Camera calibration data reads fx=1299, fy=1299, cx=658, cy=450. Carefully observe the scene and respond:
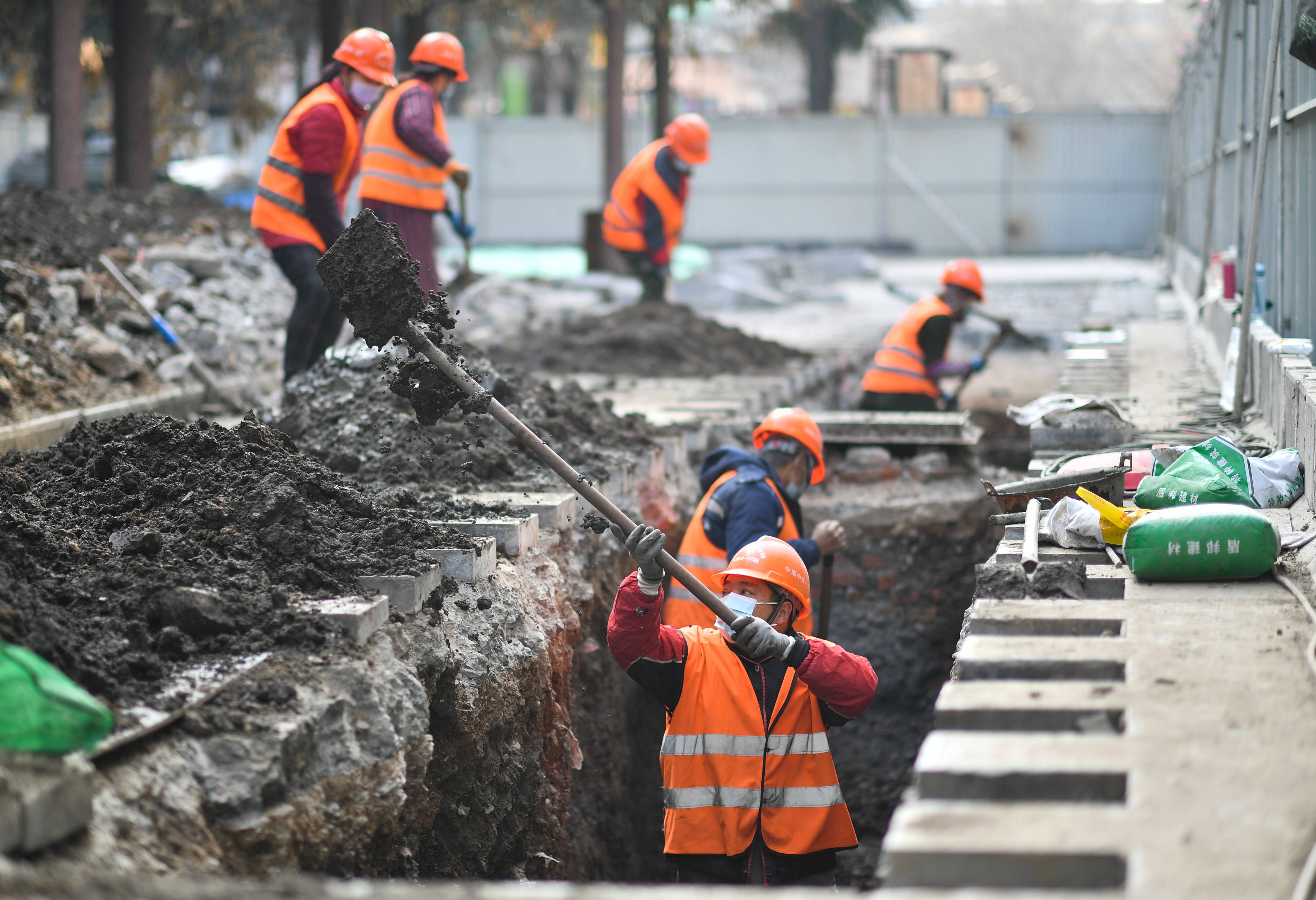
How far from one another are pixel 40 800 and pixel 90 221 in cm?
806

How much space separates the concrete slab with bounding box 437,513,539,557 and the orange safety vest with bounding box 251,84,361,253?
2561mm

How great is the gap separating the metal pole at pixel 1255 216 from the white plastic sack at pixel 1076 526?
2014 mm

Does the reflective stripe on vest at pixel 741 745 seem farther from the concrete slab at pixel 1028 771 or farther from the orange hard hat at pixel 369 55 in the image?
the orange hard hat at pixel 369 55

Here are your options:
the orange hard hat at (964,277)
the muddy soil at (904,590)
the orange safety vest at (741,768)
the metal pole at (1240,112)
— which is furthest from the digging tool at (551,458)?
the metal pole at (1240,112)

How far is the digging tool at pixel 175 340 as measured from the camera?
24.7 ft

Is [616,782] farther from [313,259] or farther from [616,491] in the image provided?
[313,259]

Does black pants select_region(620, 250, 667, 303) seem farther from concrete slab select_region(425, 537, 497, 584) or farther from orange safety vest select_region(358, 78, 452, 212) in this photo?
concrete slab select_region(425, 537, 497, 584)

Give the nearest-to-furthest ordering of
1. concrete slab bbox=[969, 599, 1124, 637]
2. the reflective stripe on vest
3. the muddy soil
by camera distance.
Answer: concrete slab bbox=[969, 599, 1124, 637], the reflective stripe on vest, the muddy soil

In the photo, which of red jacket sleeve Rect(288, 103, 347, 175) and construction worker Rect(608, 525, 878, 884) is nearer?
construction worker Rect(608, 525, 878, 884)

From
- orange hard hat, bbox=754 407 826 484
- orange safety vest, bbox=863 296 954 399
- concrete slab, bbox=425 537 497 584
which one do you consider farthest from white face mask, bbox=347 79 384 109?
orange safety vest, bbox=863 296 954 399

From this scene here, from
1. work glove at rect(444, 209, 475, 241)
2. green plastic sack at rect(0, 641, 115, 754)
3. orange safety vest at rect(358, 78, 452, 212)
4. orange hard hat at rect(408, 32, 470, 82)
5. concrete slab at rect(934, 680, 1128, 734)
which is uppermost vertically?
orange hard hat at rect(408, 32, 470, 82)

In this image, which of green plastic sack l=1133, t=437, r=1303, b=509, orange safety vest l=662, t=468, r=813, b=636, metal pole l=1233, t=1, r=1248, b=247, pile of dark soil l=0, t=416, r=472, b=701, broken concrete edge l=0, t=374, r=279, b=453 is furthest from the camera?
metal pole l=1233, t=1, r=1248, b=247

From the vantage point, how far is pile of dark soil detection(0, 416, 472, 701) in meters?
3.18

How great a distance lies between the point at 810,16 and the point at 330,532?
76.4 ft
